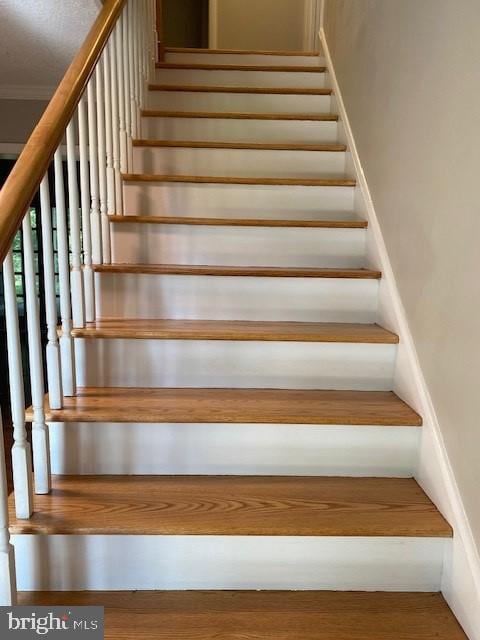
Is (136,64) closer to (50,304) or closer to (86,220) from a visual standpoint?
(86,220)

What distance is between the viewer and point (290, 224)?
6.68 ft

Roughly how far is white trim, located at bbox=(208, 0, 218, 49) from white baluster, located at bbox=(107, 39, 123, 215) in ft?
9.54

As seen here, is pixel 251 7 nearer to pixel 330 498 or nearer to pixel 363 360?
pixel 363 360

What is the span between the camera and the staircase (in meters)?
1.19

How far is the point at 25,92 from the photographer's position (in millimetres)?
3275

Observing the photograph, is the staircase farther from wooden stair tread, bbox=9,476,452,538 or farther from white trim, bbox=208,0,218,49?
white trim, bbox=208,0,218,49

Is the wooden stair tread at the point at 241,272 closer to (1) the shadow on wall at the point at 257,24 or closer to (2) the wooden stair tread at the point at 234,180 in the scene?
(2) the wooden stair tread at the point at 234,180

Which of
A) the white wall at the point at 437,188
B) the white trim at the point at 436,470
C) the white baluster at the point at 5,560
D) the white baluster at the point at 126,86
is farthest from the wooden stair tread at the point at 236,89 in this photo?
the white baluster at the point at 5,560

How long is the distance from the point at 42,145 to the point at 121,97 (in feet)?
3.40

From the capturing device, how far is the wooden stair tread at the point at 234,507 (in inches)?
47.0

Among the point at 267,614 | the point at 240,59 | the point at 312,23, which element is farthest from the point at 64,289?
the point at 312,23

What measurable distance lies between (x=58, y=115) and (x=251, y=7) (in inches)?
153

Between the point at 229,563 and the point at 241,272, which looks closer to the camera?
the point at 229,563

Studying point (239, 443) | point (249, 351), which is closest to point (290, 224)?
point (249, 351)
